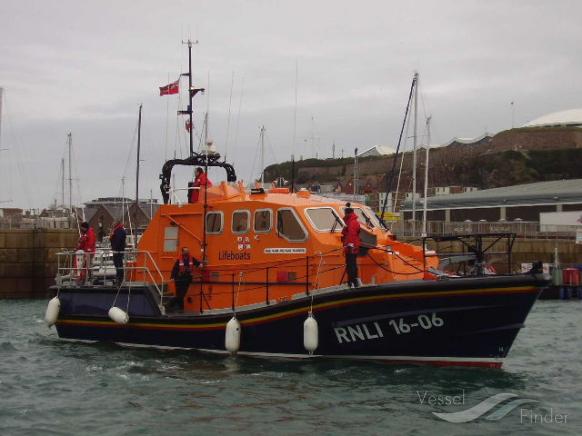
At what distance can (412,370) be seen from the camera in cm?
1032

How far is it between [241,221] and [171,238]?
58.6 inches

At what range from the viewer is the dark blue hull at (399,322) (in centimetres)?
994

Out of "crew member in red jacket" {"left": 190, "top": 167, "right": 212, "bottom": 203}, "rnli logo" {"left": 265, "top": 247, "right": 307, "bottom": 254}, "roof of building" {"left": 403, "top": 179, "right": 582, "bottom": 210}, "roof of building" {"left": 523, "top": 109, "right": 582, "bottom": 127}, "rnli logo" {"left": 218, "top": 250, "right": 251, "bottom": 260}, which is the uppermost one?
"roof of building" {"left": 523, "top": 109, "right": 582, "bottom": 127}

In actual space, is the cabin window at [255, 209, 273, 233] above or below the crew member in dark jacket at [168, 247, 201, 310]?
above

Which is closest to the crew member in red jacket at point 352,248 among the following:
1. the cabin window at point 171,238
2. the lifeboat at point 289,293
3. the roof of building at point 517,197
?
the lifeboat at point 289,293

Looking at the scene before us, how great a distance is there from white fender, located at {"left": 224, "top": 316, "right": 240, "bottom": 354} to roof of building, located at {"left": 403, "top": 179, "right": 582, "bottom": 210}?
39.1 meters

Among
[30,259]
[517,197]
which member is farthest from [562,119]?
[30,259]

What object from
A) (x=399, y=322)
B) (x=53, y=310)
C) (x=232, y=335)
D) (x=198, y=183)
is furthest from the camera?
(x=53, y=310)

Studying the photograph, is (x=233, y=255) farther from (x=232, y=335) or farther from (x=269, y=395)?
(x=269, y=395)

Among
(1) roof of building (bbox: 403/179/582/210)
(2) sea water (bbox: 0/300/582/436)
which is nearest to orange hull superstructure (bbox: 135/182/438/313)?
(2) sea water (bbox: 0/300/582/436)

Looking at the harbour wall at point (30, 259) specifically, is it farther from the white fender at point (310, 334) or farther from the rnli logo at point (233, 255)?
the white fender at point (310, 334)

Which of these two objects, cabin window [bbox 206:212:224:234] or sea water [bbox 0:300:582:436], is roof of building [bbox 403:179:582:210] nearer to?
sea water [bbox 0:300:582:436]

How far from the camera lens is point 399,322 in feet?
33.8

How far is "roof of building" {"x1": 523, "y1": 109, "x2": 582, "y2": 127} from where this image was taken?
91750 mm
